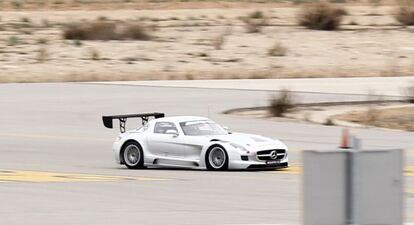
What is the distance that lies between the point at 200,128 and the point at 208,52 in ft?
106

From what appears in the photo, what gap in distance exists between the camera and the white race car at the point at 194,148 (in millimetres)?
21984

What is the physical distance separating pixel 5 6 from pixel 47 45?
32938mm

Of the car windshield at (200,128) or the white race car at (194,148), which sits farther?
the car windshield at (200,128)

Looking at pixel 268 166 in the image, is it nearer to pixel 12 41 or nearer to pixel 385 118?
pixel 385 118

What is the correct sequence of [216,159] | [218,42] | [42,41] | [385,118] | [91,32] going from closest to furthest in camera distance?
1. [216,159]
2. [385,118]
3. [218,42]
4. [42,41]
5. [91,32]

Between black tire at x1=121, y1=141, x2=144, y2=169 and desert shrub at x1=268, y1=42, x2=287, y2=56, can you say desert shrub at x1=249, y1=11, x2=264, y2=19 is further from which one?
black tire at x1=121, y1=141, x2=144, y2=169

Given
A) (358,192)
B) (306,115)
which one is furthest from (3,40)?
(358,192)

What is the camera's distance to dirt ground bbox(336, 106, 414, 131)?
31.9 m

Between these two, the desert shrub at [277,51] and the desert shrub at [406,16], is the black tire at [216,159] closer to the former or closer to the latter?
the desert shrub at [277,51]

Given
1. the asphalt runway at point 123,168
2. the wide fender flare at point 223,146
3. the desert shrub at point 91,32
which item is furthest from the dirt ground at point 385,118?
the desert shrub at point 91,32

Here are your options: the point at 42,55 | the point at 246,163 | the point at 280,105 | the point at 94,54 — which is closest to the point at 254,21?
the point at 94,54

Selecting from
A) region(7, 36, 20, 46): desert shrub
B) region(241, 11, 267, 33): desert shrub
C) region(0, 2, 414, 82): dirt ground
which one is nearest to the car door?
region(0, 2, 414, 82): dirt ground

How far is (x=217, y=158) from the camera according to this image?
22.2 metres

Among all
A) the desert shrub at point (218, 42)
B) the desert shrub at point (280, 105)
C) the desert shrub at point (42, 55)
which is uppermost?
the desert shrub at point (218, 42)
